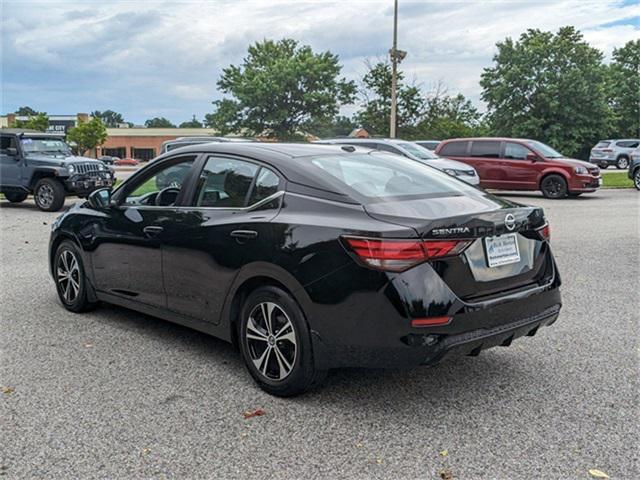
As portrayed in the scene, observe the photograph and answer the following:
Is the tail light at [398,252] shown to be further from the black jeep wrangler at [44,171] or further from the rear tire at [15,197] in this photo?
the rear tire at [15,197]

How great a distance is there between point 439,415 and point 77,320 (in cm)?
349

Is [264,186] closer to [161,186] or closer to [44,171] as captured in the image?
[161,186]

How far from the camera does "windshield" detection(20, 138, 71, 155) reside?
51.6ft

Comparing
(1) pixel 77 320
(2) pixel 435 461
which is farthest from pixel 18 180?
(2) pixel 435 461

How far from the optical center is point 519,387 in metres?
4.07

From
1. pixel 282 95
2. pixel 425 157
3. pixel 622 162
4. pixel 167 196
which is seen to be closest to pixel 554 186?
pixel 425 157

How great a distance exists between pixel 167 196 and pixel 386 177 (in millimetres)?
1768

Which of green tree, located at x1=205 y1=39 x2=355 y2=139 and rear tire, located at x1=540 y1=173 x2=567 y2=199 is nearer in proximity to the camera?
rear tire, located at x1=540 y1=173 x2=567 y2=199

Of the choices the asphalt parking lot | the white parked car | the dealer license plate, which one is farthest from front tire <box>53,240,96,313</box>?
the white parked car

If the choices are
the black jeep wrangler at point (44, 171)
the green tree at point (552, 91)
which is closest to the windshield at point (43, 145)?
the black jeep wrangler at point (44, 171)

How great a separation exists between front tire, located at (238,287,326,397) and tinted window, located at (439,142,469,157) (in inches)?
609

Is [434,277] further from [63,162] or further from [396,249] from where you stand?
[63,162]

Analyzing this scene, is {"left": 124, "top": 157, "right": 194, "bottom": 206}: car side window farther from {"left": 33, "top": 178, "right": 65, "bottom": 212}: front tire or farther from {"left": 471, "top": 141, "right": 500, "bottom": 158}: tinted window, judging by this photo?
{"left": 471, "top": 141, "right": 500, "bottom": 158}: tinted window

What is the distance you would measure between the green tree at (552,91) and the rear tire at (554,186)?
88.4ft
